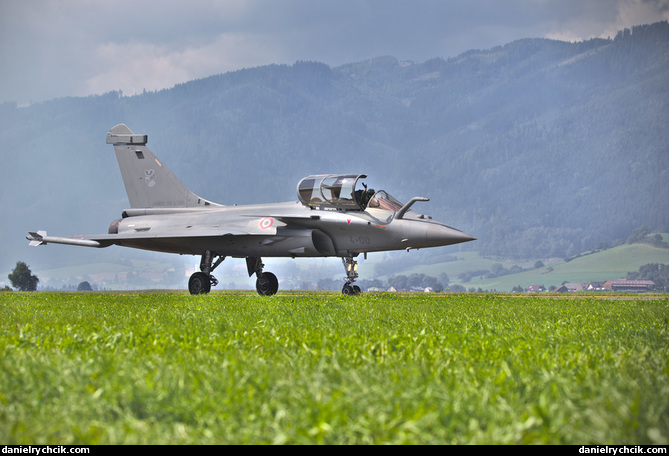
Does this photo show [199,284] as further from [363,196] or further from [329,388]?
[329,388]

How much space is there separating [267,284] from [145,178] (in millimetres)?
6576

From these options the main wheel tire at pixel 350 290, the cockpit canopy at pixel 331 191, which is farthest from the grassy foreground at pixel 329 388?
the main wheel tire at pixel 350 290

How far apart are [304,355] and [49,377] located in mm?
1978

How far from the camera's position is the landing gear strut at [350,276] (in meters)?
23.2

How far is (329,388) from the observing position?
461 cm

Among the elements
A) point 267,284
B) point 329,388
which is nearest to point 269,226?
point 267,284

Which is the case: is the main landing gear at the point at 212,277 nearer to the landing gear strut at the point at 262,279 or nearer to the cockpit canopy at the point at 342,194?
the landing gear strut at the point at 262,279

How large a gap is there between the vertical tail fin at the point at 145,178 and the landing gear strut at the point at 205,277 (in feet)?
9.13

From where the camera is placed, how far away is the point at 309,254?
76.2 ft

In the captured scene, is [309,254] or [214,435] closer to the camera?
[214,435]

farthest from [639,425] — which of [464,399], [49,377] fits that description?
[49,377]

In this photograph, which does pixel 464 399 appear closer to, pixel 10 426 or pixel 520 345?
pixel 10 426

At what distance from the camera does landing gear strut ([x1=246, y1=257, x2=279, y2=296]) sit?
1014 inches
